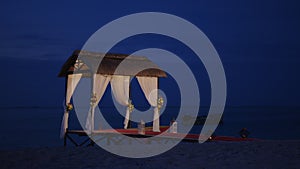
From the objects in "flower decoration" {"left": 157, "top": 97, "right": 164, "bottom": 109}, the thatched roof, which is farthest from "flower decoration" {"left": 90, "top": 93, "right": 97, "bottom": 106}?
"flower decoration" {"left": 157, "top": 97, "right": 164, "bottom": 109}

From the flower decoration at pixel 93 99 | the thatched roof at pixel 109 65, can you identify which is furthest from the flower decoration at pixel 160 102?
the flower decoration at pixel 93 99

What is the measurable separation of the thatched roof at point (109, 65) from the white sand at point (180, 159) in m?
4.39

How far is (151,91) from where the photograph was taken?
14594mm

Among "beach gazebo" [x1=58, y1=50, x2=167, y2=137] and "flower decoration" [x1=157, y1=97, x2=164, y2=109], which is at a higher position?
"beach gazebo" [x1=58, y1=50, x2=167, y2=137]

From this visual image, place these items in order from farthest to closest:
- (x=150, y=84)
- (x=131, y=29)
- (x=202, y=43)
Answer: (x=202, y=43)
(x=131, y=29)
(x=150, y=84)

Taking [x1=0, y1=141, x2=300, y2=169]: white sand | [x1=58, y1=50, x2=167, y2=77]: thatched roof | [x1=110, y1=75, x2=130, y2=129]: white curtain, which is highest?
[x1=58, y1=50, x2=167, y2=77]: thatched roof

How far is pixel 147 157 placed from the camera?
8305 mm

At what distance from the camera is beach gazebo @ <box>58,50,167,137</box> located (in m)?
12.9

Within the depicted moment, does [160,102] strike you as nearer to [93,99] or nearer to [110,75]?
[110,75]

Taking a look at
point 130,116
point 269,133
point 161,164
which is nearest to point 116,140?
point 130,116

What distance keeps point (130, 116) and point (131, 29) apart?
8.98 metres

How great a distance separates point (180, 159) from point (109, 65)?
250 inches

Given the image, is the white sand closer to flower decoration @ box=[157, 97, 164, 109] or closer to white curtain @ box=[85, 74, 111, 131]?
white curtain @ box=[85, 74, 111, 131]

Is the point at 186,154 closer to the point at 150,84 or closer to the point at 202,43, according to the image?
the point at 150,84
